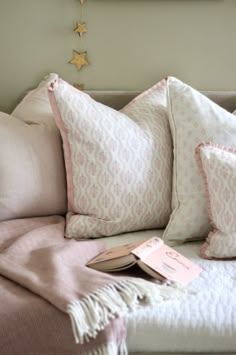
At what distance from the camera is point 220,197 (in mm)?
1443

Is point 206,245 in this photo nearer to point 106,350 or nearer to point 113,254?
point 113,254

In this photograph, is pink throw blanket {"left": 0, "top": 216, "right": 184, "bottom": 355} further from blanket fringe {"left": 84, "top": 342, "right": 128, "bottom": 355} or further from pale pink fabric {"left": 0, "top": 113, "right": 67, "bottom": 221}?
pale pink fabric {"left": 0, "top": 113, "right": 67, "bottom": 221}

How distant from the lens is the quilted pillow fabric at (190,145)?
5.07ft

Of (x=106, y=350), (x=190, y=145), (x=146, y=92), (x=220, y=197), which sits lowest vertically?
(x=106, y=350)

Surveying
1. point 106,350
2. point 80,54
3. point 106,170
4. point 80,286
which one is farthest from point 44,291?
point 80,54

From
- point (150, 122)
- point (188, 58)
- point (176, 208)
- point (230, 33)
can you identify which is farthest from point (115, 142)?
point (230, 33)

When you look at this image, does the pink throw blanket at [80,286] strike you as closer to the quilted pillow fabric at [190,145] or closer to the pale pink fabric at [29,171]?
the pale pink fabric at [29,171]

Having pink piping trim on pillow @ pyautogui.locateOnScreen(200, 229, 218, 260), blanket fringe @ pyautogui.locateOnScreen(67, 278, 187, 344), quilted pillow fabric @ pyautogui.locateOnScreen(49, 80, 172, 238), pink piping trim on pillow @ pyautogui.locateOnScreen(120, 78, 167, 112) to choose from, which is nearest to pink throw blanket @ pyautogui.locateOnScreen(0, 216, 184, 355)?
blanket fringe @ pyautogui.locateOnScreen(67, 278, 187, 344)

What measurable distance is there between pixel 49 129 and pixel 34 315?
71 cm

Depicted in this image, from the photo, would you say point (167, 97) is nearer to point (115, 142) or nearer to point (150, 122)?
point (150, 122)

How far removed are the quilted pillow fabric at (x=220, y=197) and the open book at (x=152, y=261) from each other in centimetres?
11

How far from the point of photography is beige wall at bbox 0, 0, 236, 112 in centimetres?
189

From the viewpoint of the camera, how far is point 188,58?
76.4 inches

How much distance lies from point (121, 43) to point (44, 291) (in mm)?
1104
